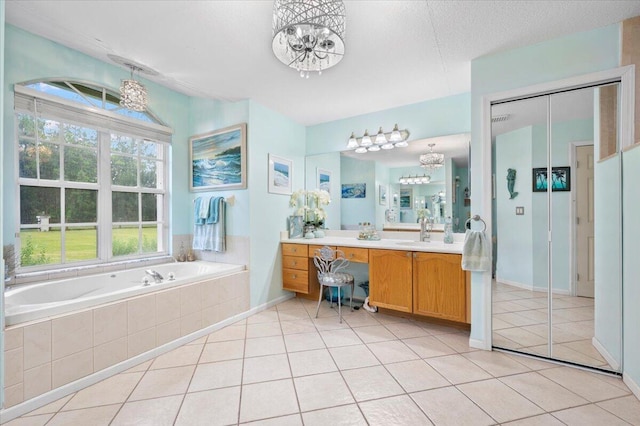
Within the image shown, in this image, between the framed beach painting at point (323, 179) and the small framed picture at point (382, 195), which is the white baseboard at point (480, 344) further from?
the framed beach painting at point (323, 179)

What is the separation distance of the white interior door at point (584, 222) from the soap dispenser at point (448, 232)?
42.5 inches

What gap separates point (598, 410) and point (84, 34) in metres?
4.28

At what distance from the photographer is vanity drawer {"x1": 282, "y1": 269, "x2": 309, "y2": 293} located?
11.5ft

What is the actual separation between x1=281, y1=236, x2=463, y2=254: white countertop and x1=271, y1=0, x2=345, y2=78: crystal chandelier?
74.2 inches

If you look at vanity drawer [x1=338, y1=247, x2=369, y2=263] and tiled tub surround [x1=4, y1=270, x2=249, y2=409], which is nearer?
tiled tub surround [x1=4, y1=270, x2=249, y2=409]

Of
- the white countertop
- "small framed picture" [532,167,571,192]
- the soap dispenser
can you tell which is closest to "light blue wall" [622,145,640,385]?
"small framed picture" [532,167,571,192]

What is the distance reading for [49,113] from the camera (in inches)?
93.2

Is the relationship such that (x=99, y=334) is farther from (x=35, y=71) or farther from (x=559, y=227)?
(x=559, y=227)

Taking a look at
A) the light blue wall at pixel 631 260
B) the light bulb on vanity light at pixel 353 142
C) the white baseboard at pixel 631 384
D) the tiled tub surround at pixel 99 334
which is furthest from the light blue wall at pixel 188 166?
the white baseboard at pixel 631 384

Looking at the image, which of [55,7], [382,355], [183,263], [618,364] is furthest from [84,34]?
[618,364]

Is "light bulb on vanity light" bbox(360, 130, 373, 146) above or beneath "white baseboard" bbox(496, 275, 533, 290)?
above

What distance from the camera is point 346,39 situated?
6.80 ft

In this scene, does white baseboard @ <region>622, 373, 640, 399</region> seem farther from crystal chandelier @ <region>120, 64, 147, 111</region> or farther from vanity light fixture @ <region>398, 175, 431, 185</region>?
crystal chandelier @ <region>120, 64, 147, 111</region>

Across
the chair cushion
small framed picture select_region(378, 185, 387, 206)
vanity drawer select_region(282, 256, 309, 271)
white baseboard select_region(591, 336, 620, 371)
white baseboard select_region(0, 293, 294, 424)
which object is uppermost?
small framed picture select_region(378, 185, 387, 206)
